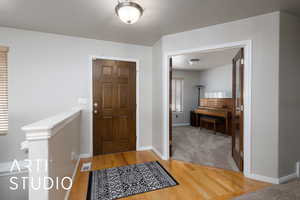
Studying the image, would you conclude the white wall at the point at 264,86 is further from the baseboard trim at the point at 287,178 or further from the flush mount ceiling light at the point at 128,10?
the flush mount ceiling light at the point at 128,10

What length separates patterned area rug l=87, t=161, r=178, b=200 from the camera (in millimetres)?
1763

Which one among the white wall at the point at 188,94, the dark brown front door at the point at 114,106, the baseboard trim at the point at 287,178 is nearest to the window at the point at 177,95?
the white wall at the point at 188,94

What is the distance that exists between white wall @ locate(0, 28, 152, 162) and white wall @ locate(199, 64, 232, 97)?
150 inches

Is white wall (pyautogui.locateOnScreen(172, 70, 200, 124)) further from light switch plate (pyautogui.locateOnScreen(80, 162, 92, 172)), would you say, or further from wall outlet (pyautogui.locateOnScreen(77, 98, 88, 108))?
light switch plate (pyautogui.locateOnScreen(80, 162, 92, 172))

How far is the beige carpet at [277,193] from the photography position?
1.63m

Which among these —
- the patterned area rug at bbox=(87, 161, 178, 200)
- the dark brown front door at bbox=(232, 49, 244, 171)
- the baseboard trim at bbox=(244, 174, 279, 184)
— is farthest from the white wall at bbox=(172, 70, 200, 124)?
the baseboard trim at bbox=(244, 174, 279, 184)

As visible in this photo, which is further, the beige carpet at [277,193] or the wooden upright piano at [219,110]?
the wooden upright piano at [219,110]

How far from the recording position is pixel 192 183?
6.46 ft

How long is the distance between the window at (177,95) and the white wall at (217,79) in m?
0.98

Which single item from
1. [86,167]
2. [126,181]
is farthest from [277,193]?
[86,167]

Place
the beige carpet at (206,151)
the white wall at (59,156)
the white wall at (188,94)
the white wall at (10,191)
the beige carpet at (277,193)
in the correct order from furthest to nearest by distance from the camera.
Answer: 1. the white wall at (188,94)
2. the beige carpet at (206,151)
3. the white wall at (10,191)
4. the beige carpet at (277,193)
5. the white wall at (59,156)

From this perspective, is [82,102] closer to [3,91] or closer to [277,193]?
[3,91]

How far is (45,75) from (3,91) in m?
0.65

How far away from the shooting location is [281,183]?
1943 mm
